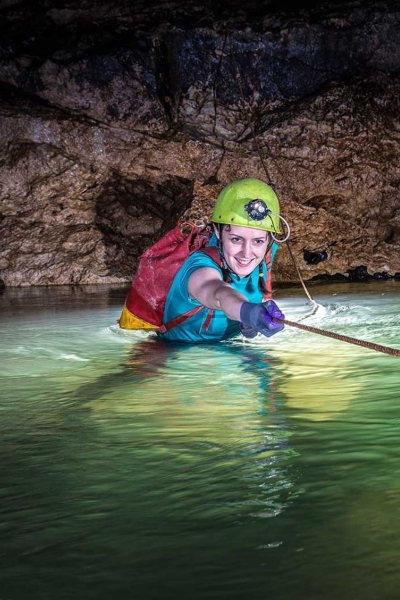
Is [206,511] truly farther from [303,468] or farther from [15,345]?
[15,345]

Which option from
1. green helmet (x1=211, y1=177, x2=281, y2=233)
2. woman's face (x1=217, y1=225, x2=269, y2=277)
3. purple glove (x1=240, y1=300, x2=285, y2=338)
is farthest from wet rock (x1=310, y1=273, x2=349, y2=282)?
purple glove (x1=240, y1=300, x2=285, y2=338)

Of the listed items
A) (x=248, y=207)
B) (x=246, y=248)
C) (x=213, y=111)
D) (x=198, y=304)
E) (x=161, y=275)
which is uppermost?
(x=213, y=111)

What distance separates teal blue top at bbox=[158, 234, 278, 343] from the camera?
4.53m

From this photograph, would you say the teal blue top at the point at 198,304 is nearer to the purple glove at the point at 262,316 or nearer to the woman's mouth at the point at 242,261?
the woman's mouth at the point at 242,261

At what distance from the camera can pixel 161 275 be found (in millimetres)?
5023

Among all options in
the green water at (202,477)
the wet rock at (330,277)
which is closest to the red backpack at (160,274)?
the green water at (202,477)

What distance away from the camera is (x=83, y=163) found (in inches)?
450

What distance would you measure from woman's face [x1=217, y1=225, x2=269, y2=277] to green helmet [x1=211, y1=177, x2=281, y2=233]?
54mm

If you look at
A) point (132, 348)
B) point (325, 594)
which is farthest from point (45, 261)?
point (325, 594)

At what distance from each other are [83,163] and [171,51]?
2074mm

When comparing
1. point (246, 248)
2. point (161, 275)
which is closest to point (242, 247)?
point (246, 248)

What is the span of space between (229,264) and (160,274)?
62 centimetres

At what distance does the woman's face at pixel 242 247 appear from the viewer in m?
4.58

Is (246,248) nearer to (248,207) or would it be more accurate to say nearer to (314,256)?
(248,207)
